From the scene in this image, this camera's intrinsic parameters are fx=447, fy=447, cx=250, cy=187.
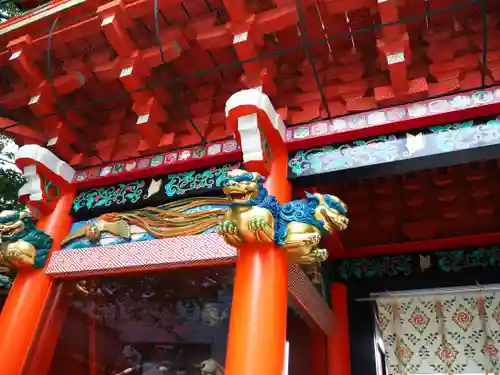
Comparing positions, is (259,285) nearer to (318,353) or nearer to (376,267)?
(318,353)

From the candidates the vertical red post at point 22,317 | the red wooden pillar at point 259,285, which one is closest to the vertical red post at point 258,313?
the red wooden pillar at point 259,285

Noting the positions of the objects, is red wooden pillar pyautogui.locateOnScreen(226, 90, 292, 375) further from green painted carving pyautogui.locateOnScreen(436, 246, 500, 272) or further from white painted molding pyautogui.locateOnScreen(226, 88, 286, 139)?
green painted carving pyautogui.locateOnScreen(436, 246, 500, 272)

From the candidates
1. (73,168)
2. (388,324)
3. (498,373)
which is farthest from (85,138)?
(498,373)

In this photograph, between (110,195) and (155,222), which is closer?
(155,222)

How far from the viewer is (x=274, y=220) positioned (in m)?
2.71

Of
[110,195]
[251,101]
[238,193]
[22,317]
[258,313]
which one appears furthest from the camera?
[110,195]

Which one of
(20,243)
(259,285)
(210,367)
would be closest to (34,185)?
(20,243)

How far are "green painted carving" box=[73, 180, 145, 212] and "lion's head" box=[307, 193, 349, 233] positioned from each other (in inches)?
Result: 62.7

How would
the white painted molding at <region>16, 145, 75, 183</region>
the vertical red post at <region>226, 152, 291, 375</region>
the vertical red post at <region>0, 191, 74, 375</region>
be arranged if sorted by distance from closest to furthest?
the vertical red post at <region>226, 152, 291, 375</region>
the vertical red post at <region>0, 191, 74, 375</region>
the white painted molding at <region>16, 145, 75, 183</region>

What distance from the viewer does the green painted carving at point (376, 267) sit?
4434 mm

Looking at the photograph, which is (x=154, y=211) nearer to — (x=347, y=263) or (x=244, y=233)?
(x=244, y=233)

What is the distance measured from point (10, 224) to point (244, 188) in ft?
6.55

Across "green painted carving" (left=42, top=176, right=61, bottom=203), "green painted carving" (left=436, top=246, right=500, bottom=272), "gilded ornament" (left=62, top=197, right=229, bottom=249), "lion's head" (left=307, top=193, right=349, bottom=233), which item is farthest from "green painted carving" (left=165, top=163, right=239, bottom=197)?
"green painted carving" (left=436, top=246, right=500, bottom=272)

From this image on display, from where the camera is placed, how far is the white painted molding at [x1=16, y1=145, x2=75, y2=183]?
141 inches
